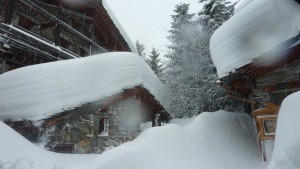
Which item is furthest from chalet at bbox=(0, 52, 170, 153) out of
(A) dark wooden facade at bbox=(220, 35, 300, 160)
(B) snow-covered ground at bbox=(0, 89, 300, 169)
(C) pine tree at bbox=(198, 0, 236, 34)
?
(C) pine tree at bbox=(198, 0, 236, 34)

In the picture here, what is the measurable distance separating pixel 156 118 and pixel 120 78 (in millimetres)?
4120

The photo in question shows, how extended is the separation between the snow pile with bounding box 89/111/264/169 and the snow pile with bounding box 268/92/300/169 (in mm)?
2144

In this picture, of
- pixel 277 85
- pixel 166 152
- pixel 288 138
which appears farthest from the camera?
pixel 277 85

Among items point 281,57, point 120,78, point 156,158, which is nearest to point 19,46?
point 120,78

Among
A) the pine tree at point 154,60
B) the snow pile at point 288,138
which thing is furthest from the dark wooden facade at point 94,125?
the pine tree at point 154,60

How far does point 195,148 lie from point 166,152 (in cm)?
118

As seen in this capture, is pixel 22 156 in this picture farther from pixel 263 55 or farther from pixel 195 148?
pixel 263 55

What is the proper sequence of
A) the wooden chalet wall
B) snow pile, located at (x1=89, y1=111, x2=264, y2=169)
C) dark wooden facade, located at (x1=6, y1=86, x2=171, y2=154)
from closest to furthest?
1. snow pile, located at (x1=89, y1=111, x2=264, y2=169)
2. dark wooden facade, located at (x1=6, y1=86, x2=171, y2=154)
3. the wooden chalet wall

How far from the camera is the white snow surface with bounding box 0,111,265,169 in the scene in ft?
14.7

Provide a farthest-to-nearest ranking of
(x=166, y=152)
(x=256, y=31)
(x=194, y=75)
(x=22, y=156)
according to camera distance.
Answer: (x=194, y=75) → (x=256, y=31) → (x=166, y=152) → (x=22, y=156)

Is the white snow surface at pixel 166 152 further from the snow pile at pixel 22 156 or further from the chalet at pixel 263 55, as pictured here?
the chalet at pixel 263 55

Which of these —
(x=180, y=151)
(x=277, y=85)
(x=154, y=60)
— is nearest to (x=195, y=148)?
(x=180, y=151)

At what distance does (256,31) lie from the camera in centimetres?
750

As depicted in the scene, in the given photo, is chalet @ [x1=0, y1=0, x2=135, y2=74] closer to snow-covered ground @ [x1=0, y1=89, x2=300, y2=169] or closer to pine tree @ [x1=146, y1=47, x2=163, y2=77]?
snow-covered ground @ [x1=0, y1=89, x2=300, y2=169]
